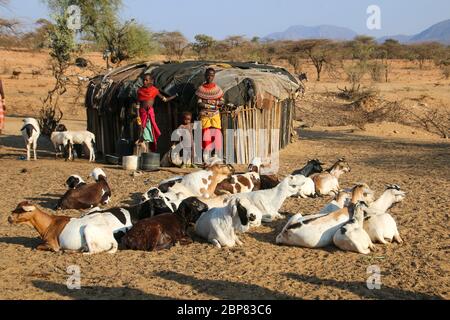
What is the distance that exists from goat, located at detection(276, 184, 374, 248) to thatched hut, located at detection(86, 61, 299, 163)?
572cm

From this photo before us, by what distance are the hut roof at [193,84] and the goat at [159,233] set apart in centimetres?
551

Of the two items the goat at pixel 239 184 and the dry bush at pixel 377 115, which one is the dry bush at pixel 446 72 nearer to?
the dry bush at pixel 377 115

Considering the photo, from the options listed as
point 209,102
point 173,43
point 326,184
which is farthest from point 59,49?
point 173,43

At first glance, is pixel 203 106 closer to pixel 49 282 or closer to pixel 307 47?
pixel 49 282

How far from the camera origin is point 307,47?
139 ft

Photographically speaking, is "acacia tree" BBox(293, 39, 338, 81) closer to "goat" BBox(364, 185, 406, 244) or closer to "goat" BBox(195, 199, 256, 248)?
"goat" BBox(364, 185, 406, 244)

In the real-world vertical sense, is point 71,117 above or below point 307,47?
below

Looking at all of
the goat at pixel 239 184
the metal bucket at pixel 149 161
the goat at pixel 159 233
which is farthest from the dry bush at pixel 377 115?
the goat at pixel 159 233

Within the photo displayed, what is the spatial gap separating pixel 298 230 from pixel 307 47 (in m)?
36.8

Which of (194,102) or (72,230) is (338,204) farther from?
(194,102)

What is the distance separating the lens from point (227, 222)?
274 inches

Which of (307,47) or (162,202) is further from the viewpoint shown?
(307,47)

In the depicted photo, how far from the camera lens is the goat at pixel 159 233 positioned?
6.85 metres
